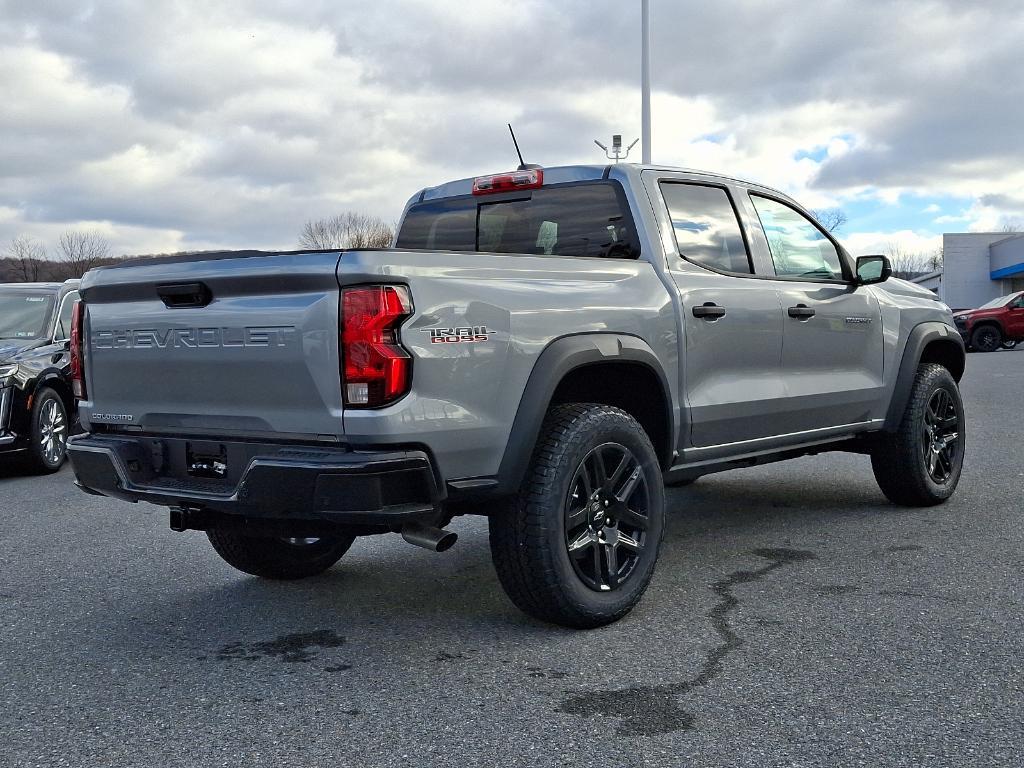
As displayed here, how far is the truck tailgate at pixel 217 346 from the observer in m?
3.57

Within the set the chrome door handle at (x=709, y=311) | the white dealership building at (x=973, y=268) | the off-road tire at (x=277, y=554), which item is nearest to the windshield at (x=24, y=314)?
the off-road tire at (x=277, y=554)

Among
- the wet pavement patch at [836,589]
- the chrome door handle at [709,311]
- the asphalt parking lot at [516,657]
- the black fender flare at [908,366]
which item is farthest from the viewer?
the black fender flare at [908,366]

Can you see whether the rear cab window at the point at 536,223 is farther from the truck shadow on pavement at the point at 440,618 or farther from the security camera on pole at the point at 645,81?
the security camera on pole at the point at 645,81

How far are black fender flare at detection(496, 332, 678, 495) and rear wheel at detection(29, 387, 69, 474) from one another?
630 centimetres

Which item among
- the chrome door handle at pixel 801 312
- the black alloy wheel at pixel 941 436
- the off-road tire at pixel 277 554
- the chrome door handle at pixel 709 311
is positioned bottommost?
the off-road tire at pixel 277 554

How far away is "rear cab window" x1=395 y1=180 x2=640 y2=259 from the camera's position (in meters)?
4.97

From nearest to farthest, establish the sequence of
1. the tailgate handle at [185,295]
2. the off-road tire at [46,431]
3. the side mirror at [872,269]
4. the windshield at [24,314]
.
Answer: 1. the tailgate handle at [185,295]
2. the side mirror at [872,269]
3. the off-road tire at [46,431]
4. the windshield at [24,314]

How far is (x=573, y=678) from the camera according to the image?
3637mm

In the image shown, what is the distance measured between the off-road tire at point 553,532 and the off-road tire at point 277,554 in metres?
1.16

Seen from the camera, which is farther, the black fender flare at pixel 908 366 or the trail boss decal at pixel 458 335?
the black fender flare at pixel 908 366

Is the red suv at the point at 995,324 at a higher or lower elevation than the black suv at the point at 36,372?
lower

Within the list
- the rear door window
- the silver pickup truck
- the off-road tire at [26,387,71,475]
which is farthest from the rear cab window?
the off-road tire at [26,387,71,475]

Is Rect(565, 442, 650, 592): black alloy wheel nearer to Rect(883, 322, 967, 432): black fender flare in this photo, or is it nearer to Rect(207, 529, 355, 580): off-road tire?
Rect(207, 529, 355, 580): off-road tire

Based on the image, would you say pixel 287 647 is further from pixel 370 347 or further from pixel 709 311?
pixel 709 311
